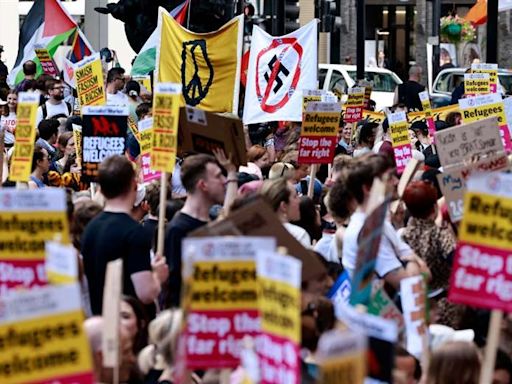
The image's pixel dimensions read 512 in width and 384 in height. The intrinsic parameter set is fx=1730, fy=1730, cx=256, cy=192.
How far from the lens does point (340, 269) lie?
8.80 metres

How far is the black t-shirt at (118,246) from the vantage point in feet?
26.0

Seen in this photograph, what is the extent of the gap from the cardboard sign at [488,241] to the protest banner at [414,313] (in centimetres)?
112

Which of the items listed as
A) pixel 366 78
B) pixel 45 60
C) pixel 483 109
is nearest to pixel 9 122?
pixel 483 109

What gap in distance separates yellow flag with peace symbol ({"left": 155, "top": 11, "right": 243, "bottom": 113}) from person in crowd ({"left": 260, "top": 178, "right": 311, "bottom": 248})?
5.83m

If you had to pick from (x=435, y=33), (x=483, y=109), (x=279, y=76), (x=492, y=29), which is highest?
(x=435, y=33)

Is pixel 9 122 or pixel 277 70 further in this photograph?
pixel 9 122

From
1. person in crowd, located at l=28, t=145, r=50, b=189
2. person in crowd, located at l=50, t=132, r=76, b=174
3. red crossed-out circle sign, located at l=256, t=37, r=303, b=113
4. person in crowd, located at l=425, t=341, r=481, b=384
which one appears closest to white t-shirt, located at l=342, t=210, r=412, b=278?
person in crowd, located at l=425, t=341, r=481, b=384

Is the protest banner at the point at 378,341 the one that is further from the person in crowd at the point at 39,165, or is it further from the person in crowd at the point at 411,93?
the person in crowd at the point at 411,93

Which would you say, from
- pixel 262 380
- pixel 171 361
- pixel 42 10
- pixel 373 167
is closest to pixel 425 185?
pixel 373 167

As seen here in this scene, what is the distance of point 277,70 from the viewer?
53.1 feet

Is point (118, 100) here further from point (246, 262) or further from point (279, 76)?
point (246, 262)

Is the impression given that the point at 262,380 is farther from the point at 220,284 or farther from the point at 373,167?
the point at 373,167

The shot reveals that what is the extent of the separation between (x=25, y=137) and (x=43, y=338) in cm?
505

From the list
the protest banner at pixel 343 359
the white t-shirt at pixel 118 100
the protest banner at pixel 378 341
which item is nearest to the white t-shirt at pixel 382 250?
the protest banner at pixel 378 341
